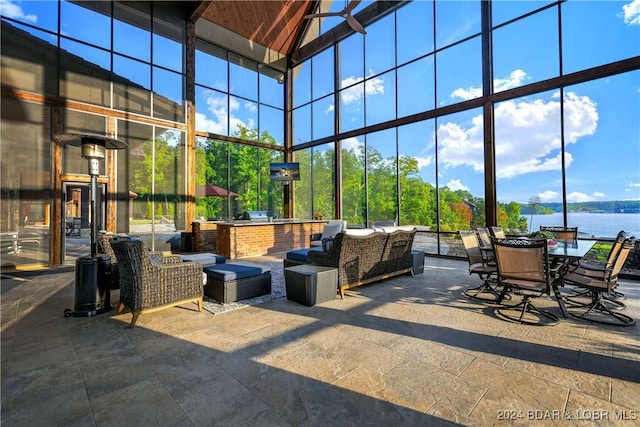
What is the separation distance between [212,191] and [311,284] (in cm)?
741

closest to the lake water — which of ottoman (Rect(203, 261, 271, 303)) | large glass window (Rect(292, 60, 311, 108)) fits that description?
ottoman (Rect(203, 261, 271, 303))

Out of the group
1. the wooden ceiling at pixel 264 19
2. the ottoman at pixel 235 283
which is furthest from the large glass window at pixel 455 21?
the ottoman at pixel 235 283

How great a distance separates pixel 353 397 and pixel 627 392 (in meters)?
1.85

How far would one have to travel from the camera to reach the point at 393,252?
4.82m

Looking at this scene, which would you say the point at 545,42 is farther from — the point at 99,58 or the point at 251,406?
the point at 99,58

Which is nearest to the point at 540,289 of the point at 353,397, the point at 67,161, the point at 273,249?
the point at 353,397

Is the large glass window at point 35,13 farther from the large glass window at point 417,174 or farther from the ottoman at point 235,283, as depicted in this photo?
the large glass window at point 417,174

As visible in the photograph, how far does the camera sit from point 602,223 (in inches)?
222

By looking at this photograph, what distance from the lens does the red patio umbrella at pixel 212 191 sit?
950cm

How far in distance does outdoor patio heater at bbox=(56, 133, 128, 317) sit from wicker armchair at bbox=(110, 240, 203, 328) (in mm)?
371

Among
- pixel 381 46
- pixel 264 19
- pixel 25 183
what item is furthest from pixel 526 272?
pixel 264 19

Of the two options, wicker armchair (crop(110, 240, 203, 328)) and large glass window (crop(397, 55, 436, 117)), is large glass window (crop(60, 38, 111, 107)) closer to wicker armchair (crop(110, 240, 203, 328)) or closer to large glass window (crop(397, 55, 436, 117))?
wicker armchair (crop(110, 240, 203, 328))

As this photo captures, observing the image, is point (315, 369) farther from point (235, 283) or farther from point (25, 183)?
point (25, 183)

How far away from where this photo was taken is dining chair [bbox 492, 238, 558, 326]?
3.02 metres
